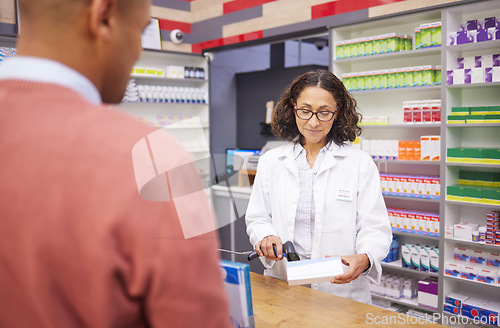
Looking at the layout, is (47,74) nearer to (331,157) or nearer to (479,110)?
(331,157)

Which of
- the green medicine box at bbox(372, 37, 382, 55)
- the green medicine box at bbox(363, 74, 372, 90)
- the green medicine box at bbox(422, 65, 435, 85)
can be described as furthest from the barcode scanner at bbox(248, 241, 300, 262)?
the green medicine box at bbox(372, 37, 382, 55)

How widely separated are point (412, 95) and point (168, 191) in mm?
4432

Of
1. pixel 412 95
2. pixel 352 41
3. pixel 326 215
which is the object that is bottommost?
pixel 326 215

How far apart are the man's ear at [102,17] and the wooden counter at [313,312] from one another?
131 centimetres

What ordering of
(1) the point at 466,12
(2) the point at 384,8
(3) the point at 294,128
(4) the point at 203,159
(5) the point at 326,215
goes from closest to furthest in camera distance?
(4) the point at 203,159, (5) the point at 326,215, (3) the point at 294,128, (1) the point at 466,12, (2) the point at 384,8

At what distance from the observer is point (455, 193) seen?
392cm

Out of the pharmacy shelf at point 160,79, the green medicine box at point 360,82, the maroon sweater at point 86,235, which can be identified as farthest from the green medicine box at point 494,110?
the pharmacy shelf at point 160,79

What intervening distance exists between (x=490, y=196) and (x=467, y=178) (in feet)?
1.28

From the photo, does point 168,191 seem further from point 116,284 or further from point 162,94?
point 162,94

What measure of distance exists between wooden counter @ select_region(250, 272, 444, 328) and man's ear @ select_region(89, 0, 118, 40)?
1.31 meters

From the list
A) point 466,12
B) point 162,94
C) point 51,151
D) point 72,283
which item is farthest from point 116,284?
point 162,94

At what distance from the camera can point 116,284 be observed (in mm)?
493

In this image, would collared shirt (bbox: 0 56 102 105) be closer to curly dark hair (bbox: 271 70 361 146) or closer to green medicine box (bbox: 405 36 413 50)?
curly dark hair (bbox: 271 70 361 146)

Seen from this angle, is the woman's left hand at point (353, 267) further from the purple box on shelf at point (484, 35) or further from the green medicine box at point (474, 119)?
the purple box on shelf at point (484, 35)
